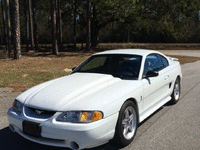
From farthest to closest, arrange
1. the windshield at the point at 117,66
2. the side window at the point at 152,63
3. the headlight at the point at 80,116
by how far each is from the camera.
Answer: the side window at the point at 152,63
the windshield at the point at 117,66
the headlight at the point at 80,116

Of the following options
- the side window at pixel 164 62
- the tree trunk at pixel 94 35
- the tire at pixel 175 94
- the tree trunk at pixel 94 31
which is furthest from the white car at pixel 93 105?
the tree trunk at pixel 94 35

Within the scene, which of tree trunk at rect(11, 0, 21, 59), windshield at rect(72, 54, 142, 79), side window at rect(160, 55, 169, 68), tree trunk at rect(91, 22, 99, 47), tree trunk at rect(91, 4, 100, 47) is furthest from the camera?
tree trunk at rect(91, 22, 99, 47)

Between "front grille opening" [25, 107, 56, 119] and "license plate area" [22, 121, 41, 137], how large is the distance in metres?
0.13

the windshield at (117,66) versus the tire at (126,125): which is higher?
the windshield at (117,66)

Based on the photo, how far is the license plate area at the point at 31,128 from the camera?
11.3 ft

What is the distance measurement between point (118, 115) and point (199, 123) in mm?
2163

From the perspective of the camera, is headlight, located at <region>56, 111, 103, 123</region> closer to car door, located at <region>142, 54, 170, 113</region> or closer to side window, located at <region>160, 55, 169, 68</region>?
car door, located at <region>142, 54, 170, 113</region>

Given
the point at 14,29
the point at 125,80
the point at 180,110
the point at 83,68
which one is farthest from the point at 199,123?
the point at 14,29

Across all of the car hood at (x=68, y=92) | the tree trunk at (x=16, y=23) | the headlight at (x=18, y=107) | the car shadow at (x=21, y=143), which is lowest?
the car shadow at (x=21, y=143)

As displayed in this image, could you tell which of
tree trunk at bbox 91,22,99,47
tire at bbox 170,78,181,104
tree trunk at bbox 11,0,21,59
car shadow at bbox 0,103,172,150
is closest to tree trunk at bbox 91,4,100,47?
tree trunk at bbox 91,22,99,47

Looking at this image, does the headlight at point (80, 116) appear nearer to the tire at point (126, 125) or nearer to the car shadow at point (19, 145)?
the tire at point (126, 125)

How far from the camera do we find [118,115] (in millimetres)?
3699

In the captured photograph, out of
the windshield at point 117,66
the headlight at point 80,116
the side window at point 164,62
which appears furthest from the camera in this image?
the side window at point 164,62

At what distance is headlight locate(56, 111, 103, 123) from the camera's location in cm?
338
